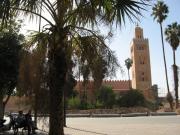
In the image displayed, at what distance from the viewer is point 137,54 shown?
440 feet

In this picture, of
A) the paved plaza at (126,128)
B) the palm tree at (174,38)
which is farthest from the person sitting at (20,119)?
the palm tree at (174,38)

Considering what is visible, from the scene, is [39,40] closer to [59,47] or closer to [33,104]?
[59,47]

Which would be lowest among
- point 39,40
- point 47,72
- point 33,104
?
point 33,104

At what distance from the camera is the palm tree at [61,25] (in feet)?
37.7

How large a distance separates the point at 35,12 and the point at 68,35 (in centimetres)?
118

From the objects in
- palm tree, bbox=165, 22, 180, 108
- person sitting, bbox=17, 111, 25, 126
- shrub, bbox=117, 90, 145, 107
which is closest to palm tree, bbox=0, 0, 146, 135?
person sitting, bbox=17, 111, 25, 126

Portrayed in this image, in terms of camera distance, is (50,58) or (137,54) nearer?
(50,58)

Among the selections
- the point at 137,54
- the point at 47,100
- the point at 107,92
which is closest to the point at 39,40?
the point at 47,100

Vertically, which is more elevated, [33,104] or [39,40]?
[39,40]

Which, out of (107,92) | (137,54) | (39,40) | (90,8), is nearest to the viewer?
(90,8)

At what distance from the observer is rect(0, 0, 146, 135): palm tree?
1148 cm

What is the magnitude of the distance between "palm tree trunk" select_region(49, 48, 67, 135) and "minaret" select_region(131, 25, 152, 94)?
11931cm

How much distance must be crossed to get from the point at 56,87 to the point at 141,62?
12208 cm

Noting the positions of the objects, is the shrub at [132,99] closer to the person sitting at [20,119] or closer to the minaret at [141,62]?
the minaret at [141,62]
